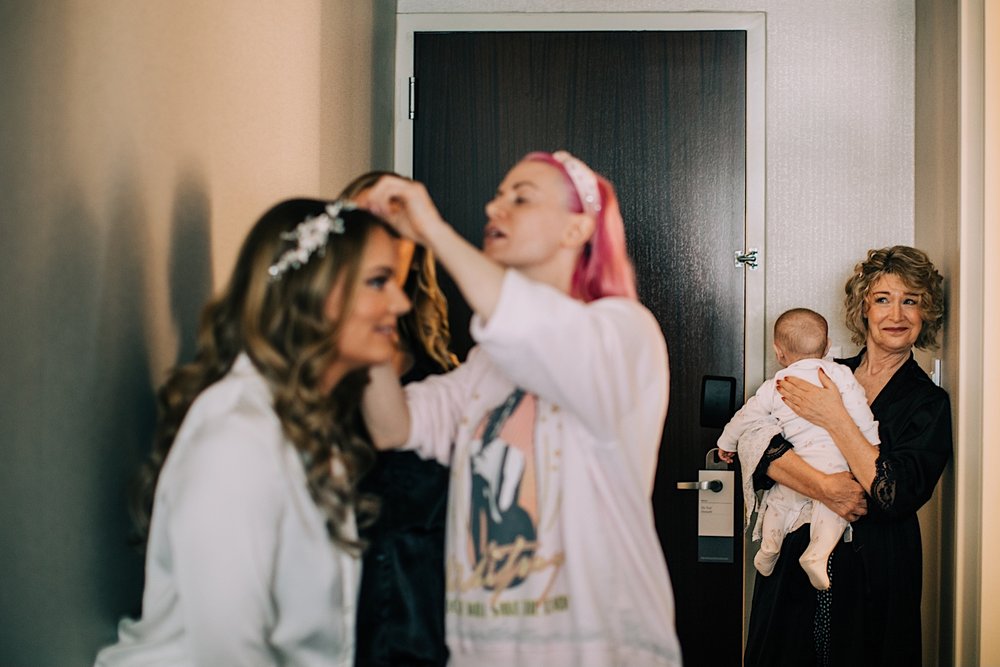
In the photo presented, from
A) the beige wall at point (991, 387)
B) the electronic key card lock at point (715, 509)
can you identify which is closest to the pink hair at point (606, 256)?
the beige wall at point (991, 387)

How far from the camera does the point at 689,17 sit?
11.6 feet

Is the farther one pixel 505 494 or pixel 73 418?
pixel 505 494

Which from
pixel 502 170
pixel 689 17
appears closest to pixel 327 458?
pixel 502 170

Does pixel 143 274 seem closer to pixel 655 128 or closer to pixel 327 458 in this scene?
pixel 327 458

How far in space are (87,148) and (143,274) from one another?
26cm

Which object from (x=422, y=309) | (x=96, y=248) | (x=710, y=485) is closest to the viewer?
(x=96, y=248)

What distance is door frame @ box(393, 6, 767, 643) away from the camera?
11.5 feet

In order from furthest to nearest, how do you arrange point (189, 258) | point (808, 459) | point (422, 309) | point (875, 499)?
point (808, 459) < point (875, 499) < point (422, 309) < point (189, 258)

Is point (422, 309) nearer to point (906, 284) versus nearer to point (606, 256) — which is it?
point (606, 256)

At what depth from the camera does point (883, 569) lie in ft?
9.31

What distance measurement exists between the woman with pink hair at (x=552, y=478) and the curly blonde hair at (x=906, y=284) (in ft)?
5.26

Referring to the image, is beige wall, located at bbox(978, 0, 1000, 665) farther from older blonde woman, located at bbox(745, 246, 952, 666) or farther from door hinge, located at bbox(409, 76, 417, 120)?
door hinge, located at bbox(409, 76, 417, 120)

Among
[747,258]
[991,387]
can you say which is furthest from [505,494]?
[747,258]

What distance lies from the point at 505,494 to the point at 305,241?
50 cm
